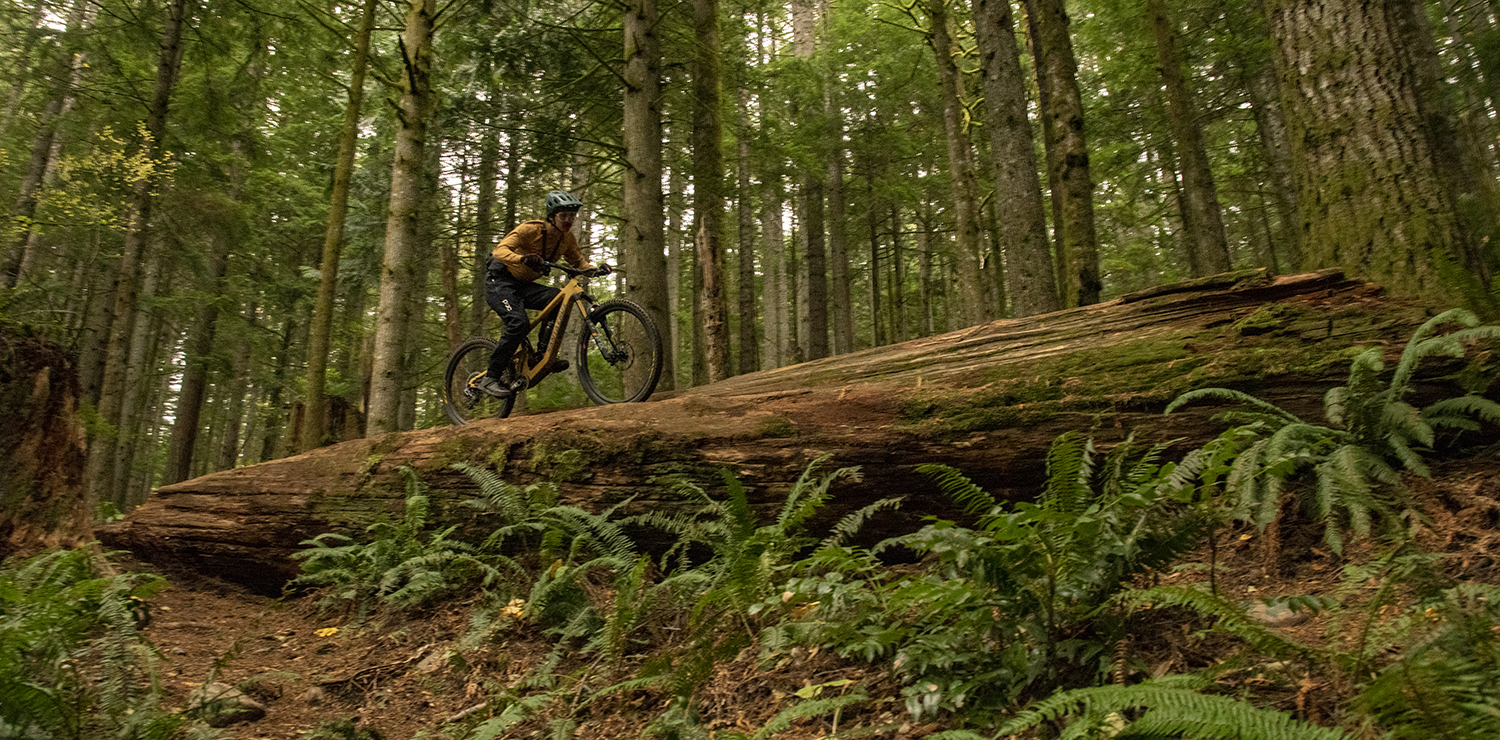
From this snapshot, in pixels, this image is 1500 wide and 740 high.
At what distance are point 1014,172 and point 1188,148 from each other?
474cm

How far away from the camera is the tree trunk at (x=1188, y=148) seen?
11.7 meters

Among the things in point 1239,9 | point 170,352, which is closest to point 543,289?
point 1239,9

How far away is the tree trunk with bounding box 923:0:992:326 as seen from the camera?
1306 centimetres

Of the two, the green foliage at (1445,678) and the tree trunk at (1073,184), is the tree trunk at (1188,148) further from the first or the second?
the green foliage at (1445,678)

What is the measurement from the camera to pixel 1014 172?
9.16m

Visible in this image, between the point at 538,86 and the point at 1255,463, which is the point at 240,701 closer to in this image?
the point at 1255,463

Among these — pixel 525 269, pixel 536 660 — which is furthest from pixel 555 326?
pixel 536 660

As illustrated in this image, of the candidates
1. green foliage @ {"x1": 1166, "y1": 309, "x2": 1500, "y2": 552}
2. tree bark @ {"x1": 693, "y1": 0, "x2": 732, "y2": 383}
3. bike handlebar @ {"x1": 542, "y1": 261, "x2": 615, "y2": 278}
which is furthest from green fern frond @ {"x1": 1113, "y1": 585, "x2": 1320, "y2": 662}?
tree bark @ {"x1": 693, "y1": 0, "x2": 732, "y2": 383}

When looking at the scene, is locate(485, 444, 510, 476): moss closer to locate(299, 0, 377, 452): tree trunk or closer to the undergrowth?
the undergrowth

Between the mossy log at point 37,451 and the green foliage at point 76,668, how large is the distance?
85.2 inches

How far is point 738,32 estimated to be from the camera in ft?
51.1

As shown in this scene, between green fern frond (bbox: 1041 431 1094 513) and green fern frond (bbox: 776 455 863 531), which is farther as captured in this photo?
green fern frond (bbox: 776 455 863 531)

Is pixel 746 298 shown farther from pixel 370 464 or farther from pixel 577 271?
pixel 370 464

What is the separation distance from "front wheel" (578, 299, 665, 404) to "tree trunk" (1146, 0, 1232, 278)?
9.11m
